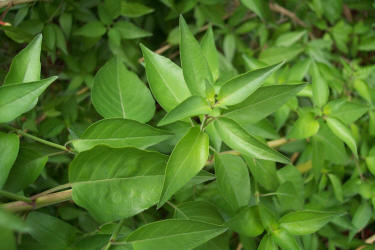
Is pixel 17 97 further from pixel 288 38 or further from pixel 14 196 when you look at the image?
pixel 288 38

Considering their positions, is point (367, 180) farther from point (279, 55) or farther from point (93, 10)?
point (93, 10)

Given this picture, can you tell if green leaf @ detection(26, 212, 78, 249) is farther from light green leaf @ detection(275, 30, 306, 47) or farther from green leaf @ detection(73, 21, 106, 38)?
light green leaf @ detection(275, 30, 306, 47)

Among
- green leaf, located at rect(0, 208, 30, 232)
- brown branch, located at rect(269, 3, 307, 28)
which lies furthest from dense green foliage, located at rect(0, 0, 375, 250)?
brown branch, located at rect(269, 3, 307, 28)

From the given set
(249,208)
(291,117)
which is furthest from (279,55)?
(249,208)

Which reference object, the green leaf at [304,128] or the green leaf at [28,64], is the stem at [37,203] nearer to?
the green leaf at [28,64]

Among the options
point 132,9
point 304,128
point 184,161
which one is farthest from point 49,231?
point 132,9

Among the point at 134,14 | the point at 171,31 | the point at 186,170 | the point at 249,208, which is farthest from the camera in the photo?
the point at 171,31
